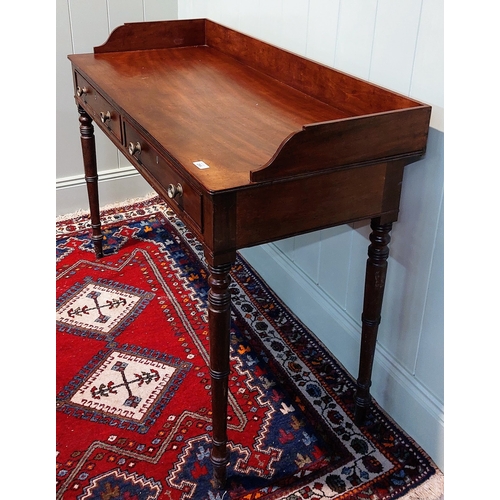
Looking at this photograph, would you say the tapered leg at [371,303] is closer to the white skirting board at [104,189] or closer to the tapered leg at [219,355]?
the tapered leg at [219,355]

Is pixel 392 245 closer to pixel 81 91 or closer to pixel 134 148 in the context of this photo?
pixel 134 148

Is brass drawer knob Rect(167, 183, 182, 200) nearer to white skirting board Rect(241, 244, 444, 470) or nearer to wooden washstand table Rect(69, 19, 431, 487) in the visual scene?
wooden washstand table Rect(69, 19, 431, 487)

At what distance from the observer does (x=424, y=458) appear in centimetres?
195

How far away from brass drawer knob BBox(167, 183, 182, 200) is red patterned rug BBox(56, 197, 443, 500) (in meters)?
0.85

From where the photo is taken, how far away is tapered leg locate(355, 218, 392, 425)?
1.80m

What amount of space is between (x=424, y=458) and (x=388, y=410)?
0.23 meters

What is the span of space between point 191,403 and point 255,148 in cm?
100

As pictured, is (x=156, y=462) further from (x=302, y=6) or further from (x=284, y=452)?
(x=302, y=6)

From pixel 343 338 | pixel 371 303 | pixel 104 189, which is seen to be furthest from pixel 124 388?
pixel 104 189

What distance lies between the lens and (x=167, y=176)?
67.9 inches

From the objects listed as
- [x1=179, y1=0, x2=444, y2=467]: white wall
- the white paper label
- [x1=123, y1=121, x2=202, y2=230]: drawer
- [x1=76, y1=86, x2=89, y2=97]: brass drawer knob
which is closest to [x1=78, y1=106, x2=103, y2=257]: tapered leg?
[x1=76, y1=86, x2=89, y2=97]: brass drawer knob

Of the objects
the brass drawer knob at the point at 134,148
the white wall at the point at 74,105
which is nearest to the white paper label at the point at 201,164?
the brass drawer knob at the point at 134,148

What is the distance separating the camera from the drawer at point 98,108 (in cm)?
214
